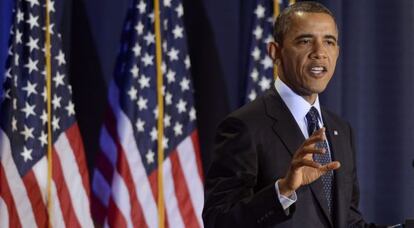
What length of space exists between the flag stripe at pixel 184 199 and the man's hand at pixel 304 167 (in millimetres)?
3054

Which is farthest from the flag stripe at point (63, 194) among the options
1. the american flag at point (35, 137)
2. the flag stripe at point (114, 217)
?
the flag stripe at point (114, 217)

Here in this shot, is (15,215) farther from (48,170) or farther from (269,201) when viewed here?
(269,201)

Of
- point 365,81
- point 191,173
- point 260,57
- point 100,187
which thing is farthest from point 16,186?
point 365,81

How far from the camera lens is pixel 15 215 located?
4449 millimetres

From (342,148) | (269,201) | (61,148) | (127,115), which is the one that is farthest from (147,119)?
(269,201)

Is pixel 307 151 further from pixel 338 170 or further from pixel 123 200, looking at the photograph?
pixel 123 200

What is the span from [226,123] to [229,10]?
3.33 meters

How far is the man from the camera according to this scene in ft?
6.13

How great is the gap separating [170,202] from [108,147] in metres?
0.50

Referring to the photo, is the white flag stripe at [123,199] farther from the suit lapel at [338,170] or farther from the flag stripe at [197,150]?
the suit lapel at [338,170]

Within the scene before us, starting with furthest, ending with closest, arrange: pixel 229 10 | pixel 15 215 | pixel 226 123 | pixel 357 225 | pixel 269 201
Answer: pixel 229 10
pixel 15 215
pixel 357 225
pixel 226 123
pixel 269 201

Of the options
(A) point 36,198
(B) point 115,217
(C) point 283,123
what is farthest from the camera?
(B) point 115,217

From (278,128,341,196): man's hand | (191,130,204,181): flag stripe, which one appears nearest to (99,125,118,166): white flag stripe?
(191,130,204,181): flag stripe

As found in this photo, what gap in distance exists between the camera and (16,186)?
4496 mm
